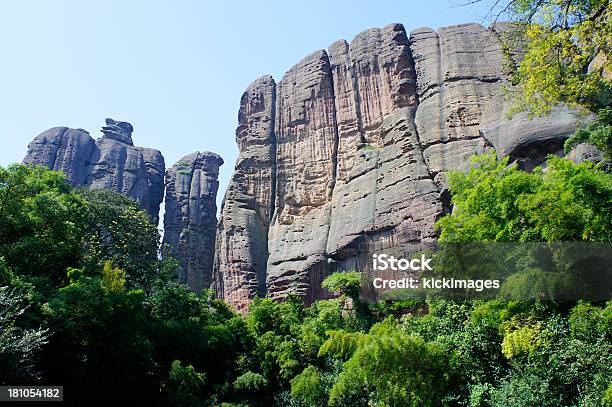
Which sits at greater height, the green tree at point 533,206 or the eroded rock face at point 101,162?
the eroded rock face at point 101,162

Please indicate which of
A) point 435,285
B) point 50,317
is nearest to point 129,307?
point 50,317

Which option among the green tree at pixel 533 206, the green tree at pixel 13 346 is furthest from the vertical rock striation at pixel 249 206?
the green tree at pixel 13 346

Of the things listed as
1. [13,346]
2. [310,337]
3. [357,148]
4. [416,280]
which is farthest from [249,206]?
[13,346]

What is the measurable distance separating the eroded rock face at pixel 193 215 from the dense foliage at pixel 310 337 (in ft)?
60.5

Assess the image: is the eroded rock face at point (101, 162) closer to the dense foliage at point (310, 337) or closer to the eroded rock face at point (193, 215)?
the eroded rock face at point (193, 215)

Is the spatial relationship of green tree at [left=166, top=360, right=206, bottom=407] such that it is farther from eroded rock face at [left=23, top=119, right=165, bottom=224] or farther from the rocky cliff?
eroded rock face at [left=23, top=119, right=165, bottom=224]

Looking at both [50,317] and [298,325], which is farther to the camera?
[298,325]

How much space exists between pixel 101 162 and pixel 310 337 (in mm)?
30230

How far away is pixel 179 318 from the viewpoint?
20.8 metres

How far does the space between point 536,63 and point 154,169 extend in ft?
136

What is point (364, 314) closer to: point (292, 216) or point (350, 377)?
point (350, 377)

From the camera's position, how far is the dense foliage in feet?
38.2

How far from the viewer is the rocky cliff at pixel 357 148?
2641 centimetres

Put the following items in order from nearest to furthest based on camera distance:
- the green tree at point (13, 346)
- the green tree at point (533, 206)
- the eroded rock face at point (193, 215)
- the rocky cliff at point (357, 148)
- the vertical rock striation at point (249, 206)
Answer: the green tree at point (13, 346), the green tree at point (533, 206), the rocky cliff at point (357, 148), the vertical rock striation at point (249, 206), the eroded rock face at point (193, 215)
